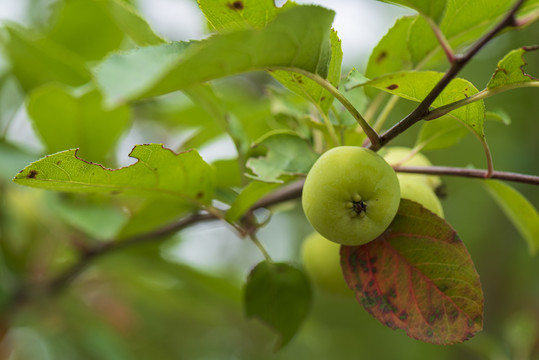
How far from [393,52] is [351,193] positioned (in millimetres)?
328

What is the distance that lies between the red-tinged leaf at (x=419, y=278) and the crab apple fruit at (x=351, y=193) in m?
0.07

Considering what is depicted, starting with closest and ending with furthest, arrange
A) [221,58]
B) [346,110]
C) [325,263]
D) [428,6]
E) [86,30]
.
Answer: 1. [221,58]
2. [428,6]
3. [346,110]
4. [325,263]
5. [86,30]

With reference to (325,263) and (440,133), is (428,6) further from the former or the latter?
(325,263)

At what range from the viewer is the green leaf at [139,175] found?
57 centimetres

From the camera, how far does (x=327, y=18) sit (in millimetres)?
460

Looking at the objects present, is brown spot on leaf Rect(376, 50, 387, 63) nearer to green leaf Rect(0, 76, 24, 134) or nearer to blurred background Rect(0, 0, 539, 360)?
blurred background Rect(0, 0, 539, 360)

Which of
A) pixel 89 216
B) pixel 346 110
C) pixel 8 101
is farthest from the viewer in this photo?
pixel 8 101

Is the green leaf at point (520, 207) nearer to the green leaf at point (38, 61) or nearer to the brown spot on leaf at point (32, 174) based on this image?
the brown spot on leaf at point (32, 174)

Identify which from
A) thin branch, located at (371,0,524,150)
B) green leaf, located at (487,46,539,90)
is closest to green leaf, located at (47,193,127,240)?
thin branch, located at (371,0,524,150)

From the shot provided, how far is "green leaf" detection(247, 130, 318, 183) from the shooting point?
2.12ft

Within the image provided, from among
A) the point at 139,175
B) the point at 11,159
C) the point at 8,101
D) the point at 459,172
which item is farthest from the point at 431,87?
the point at 8,101

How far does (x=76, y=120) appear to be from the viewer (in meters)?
1.05

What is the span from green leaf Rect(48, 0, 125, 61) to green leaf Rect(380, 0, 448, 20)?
36.9 inches

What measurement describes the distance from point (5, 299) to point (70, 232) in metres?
0.29
